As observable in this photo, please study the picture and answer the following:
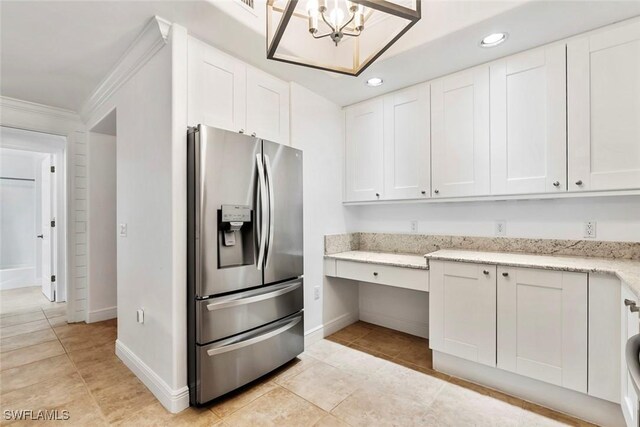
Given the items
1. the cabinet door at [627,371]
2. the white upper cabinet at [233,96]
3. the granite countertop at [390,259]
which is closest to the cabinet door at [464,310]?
the granite countertop at [390,259]

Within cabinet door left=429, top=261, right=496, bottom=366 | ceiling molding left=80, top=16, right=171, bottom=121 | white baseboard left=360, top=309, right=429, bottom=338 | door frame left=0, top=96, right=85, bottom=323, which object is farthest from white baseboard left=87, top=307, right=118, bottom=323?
cabinet door left=429, top=261, right=496, bottom=366

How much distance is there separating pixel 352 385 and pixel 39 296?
5.34 metres

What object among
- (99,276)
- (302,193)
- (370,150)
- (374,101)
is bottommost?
(99,276)

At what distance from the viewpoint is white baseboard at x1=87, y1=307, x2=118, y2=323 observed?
134 inches

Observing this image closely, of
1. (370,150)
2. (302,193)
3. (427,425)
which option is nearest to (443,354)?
(427,425)

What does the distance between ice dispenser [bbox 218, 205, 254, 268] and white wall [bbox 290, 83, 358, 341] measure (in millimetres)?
790

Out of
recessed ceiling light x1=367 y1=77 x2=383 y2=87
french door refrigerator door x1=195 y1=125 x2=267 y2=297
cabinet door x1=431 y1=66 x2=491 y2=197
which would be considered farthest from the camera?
recessed ceiling light x1=367 y1=77 x2=383 y2=87

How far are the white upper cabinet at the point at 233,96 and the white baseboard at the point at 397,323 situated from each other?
2.18 m

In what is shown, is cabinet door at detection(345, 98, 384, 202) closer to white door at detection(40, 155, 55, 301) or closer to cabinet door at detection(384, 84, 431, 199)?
cabinet door at detection(384, 84, 431, 199)

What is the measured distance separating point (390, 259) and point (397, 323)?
91cm

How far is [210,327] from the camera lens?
1.81m

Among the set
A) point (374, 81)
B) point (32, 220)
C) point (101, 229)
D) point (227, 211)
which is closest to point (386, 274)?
point (227, 211)

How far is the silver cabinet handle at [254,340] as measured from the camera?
1.83m

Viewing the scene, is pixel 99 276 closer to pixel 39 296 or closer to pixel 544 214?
pixel 39 296
